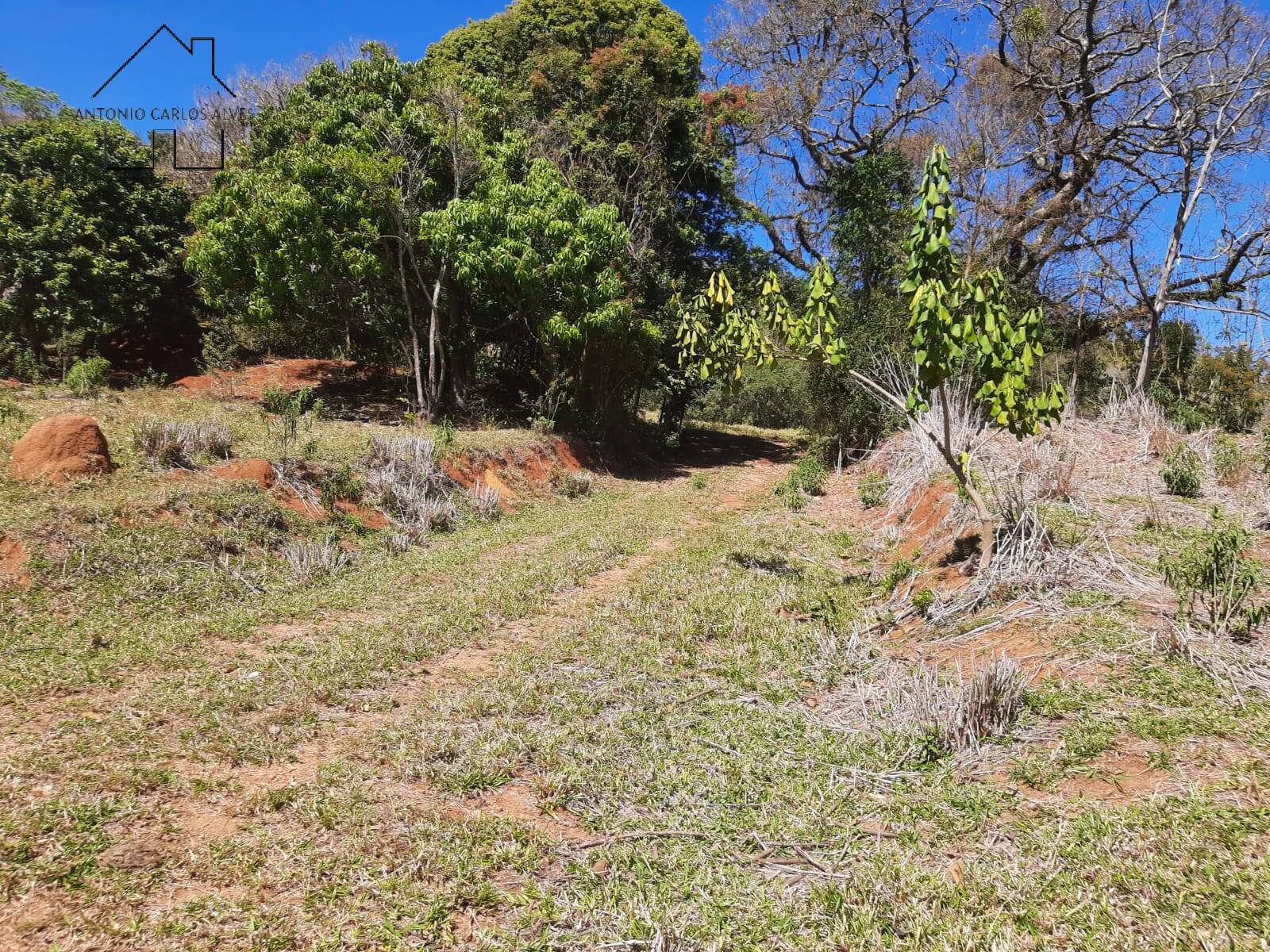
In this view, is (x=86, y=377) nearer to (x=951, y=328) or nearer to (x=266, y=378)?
(x=266, y=378)

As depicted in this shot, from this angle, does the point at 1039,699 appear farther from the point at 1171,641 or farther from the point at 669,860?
the point at 669,860

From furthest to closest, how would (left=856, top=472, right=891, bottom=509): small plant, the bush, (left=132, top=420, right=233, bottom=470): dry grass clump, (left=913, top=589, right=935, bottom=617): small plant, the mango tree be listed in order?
the bush < (left=856, top=472, right=891, bottom=509): small plant < (left=132, top=420, right=233, bottom=470): dry grass clump < (left=913, top=589, right=935, bottom=617): small plant < the mango tree

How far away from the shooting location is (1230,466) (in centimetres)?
767

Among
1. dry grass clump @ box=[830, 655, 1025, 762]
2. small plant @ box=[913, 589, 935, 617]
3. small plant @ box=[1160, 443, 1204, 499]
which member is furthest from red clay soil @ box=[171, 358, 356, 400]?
small plant @ box=[1160, 443, 1204, 499]

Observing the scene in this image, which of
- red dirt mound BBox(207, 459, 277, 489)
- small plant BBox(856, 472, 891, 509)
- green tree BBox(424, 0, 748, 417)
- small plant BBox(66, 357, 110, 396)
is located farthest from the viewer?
green tree BBox(424, 0, 748, 417)

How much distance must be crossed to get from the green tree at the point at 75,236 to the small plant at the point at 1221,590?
17.1m

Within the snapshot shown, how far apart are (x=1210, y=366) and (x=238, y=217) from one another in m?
19.2

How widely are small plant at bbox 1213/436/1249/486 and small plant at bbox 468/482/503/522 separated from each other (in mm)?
9067

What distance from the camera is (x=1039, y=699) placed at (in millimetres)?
3635

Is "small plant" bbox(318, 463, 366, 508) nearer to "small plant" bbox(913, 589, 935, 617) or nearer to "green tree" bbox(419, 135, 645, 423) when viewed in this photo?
"green tree" bbox(419, 135, 645, 423)

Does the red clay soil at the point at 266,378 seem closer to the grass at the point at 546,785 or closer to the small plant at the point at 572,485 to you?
the small plant at the point at 572,485

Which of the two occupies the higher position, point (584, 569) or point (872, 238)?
point (872, 238)

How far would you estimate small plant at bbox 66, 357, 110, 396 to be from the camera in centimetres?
1089

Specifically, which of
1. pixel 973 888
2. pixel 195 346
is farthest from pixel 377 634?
pixel 195 346
